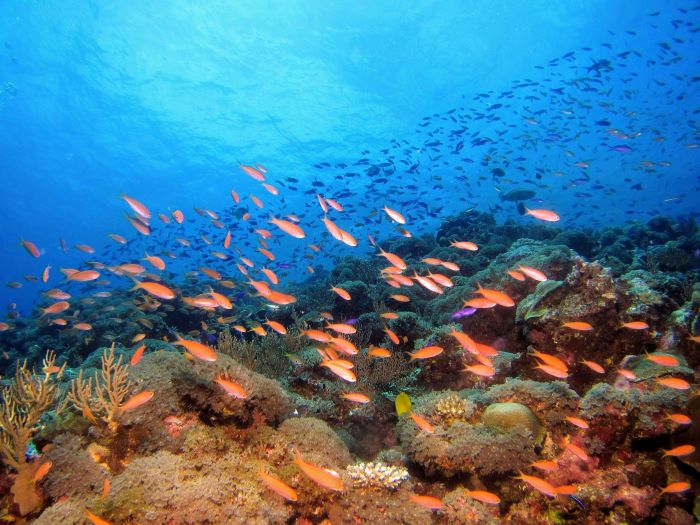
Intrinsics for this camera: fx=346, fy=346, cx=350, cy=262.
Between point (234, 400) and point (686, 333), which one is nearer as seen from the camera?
point (234, 400)

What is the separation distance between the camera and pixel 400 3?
29188mm

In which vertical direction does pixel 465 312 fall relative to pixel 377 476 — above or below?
below

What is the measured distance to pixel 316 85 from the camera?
3591 cm

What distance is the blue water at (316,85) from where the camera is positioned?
29.0m

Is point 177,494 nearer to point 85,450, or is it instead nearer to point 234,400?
point 234,400

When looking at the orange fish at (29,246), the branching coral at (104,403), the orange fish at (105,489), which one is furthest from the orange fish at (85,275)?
the orange fish at (105,489)

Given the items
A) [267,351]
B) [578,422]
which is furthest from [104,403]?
[578,422]

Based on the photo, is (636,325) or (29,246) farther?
(29,246)

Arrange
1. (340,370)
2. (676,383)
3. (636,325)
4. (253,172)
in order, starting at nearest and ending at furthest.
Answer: (676,383) → (340,370) → (636,325) → (253,172)

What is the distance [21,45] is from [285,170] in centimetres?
2859

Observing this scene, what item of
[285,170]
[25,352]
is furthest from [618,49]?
[25,352]

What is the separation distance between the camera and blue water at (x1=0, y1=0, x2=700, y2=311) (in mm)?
29031

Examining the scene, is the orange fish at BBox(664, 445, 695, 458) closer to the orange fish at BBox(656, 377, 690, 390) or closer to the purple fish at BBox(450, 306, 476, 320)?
the orange fish at BBox(656, 377, 690, 390)

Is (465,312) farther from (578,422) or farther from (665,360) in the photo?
(578,422)
